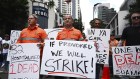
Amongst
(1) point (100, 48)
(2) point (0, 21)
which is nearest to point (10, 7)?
(2) point (0, 21)

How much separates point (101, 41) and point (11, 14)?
37113 millimetres

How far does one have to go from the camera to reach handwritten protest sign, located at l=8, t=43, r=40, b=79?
6.68 m

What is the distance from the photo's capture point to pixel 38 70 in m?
6.64

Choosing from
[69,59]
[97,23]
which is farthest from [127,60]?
[97,23]

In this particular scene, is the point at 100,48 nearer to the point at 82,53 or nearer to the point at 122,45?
the point at 122,45

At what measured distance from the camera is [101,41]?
9797mm

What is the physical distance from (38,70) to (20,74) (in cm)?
37

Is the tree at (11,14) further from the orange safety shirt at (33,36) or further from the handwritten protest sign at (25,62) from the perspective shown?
the handwritten protest sign at (25,62)

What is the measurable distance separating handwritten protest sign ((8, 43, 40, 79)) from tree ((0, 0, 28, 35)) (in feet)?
126

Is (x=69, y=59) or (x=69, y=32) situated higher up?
(x=69, y=32)

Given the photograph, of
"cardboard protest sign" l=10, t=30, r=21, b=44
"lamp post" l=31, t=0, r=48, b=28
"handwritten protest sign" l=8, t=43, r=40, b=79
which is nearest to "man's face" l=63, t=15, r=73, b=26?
"handwritten protest sign" l=8, t=43, r=40, b=79

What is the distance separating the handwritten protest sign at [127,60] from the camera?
6711mm

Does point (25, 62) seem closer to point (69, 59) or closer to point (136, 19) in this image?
point (69, 59)

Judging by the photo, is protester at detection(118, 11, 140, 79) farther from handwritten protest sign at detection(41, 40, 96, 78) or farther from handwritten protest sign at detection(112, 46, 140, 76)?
→ handwritten protest sign at detection(41, 40, 96, 78)
